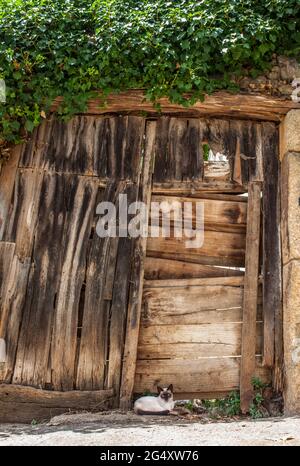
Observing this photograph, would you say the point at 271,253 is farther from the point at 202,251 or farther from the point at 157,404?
the point at 157,404

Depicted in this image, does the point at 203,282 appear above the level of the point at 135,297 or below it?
above

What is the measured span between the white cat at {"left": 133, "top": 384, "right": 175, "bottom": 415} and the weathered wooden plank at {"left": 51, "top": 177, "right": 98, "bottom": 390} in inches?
27.4

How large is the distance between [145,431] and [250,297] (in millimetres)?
1714

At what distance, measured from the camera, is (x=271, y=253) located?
5.75 metres

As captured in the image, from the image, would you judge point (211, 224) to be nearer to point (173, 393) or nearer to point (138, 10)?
point (173, 393)

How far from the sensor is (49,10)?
Result: 5.89 metres

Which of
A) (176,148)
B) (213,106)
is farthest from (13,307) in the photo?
(213,106)

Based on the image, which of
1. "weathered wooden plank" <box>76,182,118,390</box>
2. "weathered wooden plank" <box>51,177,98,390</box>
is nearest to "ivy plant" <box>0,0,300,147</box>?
"weathered wooden plank" <box>51,177,98,390</box>

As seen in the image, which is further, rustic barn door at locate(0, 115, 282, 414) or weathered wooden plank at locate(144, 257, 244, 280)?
weathered wooden plank at locate(144, 257, 244, 280)

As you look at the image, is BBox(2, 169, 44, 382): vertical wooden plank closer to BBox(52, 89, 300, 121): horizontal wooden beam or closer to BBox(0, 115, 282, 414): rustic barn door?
BBox(0, 115, 282, 414): rustic barn door

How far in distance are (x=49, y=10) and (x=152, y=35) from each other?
1128 millimetres

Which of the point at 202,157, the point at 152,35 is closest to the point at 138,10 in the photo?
the point at 152,35

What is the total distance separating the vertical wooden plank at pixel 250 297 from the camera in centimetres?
548

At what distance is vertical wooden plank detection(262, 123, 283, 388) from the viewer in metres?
5.57
